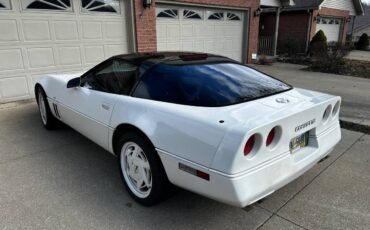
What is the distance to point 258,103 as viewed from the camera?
2596 mm

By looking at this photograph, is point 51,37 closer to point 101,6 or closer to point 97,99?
point 101,6

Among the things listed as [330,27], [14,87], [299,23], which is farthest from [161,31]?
[330,27]

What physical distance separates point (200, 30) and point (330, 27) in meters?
15.1

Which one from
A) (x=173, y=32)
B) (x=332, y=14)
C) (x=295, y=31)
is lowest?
(x=295, y=31)

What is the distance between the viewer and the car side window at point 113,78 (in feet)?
10.1

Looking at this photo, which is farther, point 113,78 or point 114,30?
point 114,30

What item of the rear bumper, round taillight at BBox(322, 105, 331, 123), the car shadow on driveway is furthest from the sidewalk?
the car shadow on driveway

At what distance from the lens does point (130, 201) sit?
2.87m

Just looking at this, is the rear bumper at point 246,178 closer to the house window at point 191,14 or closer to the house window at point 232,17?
the house window at point 191,14

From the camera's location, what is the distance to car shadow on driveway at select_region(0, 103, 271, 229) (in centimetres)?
255

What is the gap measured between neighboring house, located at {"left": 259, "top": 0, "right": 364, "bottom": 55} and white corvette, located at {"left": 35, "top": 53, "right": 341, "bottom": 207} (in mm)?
13588

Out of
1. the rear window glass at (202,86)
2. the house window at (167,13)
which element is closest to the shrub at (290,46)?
the house window at (167,13)

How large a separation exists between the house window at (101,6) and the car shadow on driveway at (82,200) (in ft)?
14.5

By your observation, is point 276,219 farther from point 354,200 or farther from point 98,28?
point 98,28
